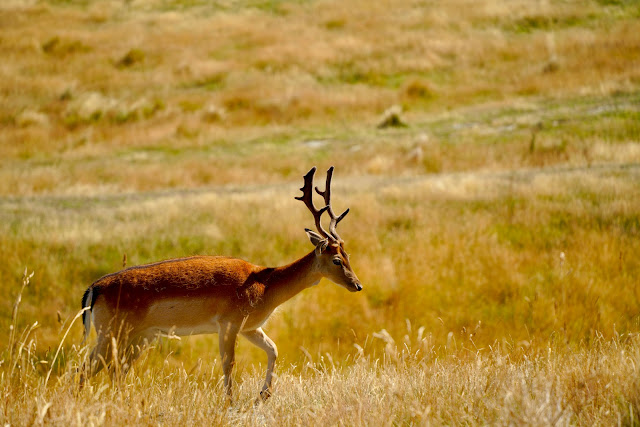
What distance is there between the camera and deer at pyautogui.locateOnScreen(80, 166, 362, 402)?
7359 mm

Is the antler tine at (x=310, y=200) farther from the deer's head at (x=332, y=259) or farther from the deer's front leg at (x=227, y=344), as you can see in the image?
the deer's front leg at (x=227, y=344)

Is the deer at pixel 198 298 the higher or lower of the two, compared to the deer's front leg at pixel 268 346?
higher

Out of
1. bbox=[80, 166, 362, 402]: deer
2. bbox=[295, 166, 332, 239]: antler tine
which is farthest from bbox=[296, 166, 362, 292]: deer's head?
bbox=[295, 166, 332, 239]: antler tine

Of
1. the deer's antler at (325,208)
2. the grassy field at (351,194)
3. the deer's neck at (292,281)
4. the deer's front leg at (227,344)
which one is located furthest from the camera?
the deer's neck at (292,281)

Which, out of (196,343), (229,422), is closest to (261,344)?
(229,422)

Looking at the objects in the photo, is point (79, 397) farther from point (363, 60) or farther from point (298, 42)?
point (298, 42)

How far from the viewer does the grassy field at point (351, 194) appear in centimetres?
584

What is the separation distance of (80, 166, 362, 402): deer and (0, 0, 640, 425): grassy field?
1.62 ft

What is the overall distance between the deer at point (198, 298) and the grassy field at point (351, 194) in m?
0.50

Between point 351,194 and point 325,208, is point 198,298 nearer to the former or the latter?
point 325,208

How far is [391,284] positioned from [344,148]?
568 inches

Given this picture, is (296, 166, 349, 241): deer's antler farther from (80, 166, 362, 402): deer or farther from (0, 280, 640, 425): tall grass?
(0, 280, 640, 425): tall grass

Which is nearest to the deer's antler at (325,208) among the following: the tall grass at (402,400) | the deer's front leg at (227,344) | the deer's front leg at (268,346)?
the deer's front leg at (268,346)

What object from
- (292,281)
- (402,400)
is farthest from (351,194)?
(402,400)
